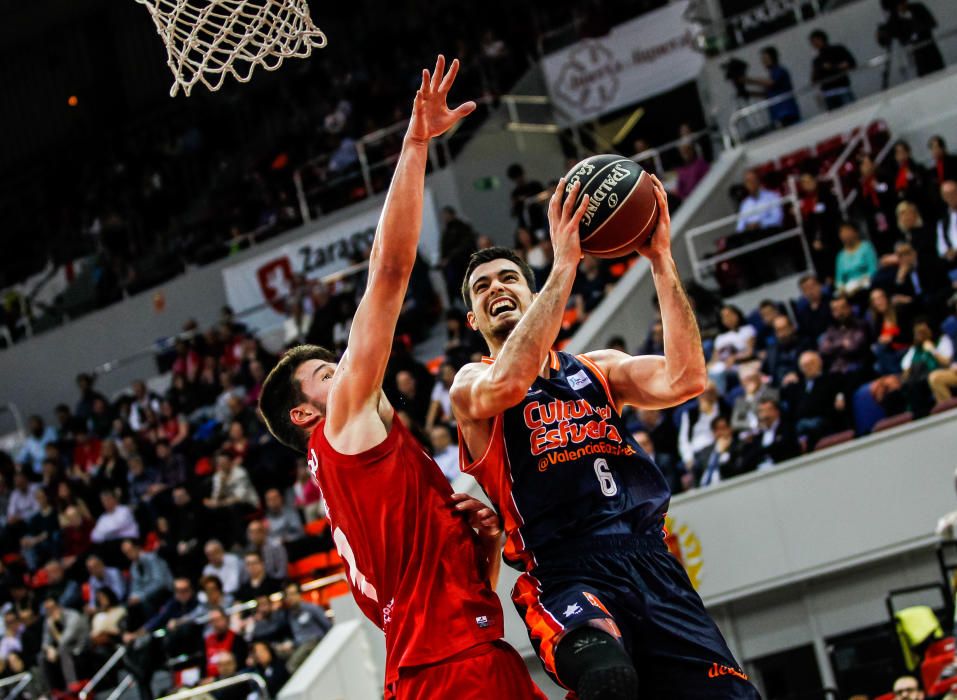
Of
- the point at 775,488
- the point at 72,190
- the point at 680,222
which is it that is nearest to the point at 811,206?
the point at 680,222

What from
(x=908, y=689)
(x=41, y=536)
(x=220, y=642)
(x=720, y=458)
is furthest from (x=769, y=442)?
(x=41, y=536)

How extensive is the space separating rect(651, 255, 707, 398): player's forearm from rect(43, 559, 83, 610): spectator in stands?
10456mm

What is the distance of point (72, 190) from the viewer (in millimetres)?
24250

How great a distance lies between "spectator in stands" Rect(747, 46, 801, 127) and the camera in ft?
55.0

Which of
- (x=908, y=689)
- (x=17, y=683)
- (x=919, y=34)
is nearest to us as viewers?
(x=908, y=689)

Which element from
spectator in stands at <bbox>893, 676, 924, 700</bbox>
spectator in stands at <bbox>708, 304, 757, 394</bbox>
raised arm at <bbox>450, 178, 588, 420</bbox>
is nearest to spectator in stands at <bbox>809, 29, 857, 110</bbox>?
spectator in stands at <bbox>708, 304, 757, 394</bbox>

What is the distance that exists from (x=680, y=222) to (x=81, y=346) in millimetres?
10280

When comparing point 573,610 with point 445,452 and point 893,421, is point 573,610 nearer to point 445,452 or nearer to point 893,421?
point 893,421

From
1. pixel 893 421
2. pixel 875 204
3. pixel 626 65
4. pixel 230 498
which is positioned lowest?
pixel 893 421

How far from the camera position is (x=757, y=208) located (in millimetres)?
14242

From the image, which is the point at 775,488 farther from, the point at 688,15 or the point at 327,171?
the point at 327,171

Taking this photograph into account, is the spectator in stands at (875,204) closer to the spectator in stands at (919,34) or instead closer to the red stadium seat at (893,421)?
the spectator in stands at (919,34)

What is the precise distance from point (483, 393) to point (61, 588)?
1084 centimetres

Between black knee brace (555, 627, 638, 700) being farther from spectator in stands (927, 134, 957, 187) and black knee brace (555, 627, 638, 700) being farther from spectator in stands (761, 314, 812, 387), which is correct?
spectator in stands (927, 134, 957, 187)
